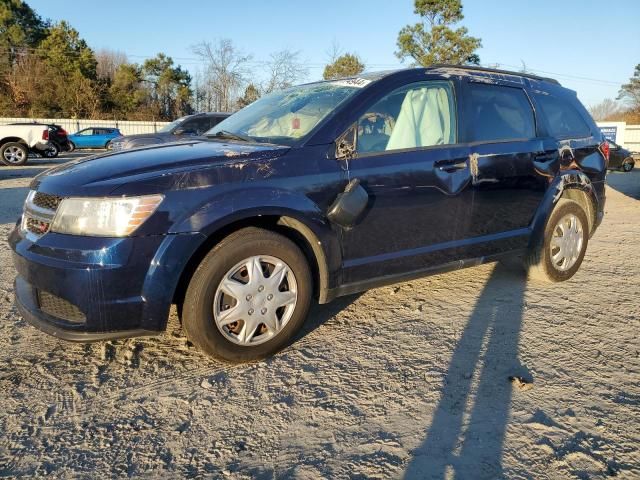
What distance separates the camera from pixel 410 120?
3.54m

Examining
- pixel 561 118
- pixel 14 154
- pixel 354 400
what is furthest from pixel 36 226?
pixel 14 154

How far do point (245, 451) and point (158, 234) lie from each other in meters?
1.13

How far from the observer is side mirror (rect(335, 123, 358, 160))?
3064 mm

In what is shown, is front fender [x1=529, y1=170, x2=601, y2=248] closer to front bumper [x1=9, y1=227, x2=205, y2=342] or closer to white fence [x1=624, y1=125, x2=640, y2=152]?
front bumper [x1=9, y1=227, x2=205, y2=342]

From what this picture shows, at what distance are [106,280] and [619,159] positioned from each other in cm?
2066

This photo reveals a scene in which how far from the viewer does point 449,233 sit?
3574mm

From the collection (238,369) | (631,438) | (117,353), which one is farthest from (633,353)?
(117,353)

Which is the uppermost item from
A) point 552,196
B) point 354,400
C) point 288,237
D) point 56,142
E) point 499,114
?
point 56,142

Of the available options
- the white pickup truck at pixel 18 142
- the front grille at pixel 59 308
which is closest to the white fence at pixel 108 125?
the white pickup truck at pixel 18 142

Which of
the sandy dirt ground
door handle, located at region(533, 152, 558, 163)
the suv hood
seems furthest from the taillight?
the suv hood

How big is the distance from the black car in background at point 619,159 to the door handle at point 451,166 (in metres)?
17.2

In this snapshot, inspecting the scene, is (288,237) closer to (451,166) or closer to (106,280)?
(106,280)

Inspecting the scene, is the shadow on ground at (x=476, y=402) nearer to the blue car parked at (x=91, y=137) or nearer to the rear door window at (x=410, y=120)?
the rear door window at (x=410, y=120)

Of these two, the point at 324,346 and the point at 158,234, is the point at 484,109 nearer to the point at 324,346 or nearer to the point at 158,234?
the point at 324,346
